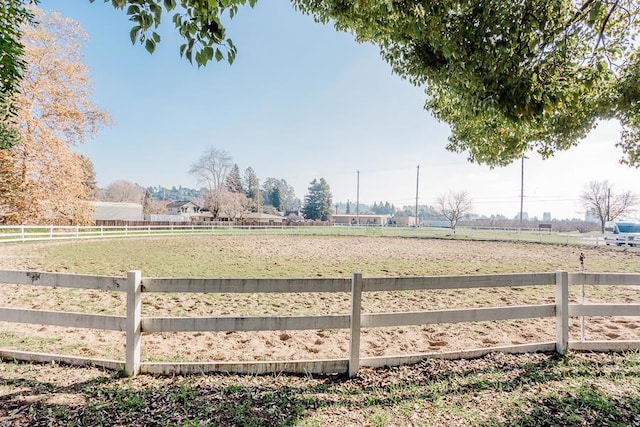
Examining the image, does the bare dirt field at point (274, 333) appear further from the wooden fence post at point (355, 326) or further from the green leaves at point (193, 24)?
the green leaves at point (193, 24)

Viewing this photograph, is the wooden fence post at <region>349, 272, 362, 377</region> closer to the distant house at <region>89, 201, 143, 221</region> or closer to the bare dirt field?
the bare dirt field

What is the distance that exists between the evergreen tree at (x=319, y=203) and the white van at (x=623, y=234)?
60039 mm

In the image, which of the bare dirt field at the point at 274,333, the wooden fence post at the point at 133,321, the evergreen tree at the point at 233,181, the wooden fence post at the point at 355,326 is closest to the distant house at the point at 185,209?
the evergreen tree at the point at 233,181

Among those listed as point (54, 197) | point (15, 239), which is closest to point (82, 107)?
point (54, 197)

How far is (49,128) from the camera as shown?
18016mm

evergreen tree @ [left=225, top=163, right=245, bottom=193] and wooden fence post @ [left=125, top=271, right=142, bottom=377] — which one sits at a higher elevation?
evergreen tree @ [left=225, top=163, right=245, bottom=193]

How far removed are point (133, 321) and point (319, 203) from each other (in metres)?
80.4

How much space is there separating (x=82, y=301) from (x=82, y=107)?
18.4 m

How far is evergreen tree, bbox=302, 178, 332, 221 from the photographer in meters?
82.4

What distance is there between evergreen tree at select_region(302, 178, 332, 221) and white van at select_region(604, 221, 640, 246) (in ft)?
197

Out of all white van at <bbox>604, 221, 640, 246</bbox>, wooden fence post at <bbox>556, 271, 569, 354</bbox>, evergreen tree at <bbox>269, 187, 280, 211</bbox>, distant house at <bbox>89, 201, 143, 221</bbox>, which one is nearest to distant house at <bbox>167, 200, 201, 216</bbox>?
distant house at <bbox>89, 201, 143, 221</bbox>

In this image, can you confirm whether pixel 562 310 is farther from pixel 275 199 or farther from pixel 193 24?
pixel 275 199

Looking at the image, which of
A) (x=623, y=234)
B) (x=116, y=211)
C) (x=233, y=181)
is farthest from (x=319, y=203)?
(x=623, y=234)

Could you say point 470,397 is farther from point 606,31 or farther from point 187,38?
point 606,31
